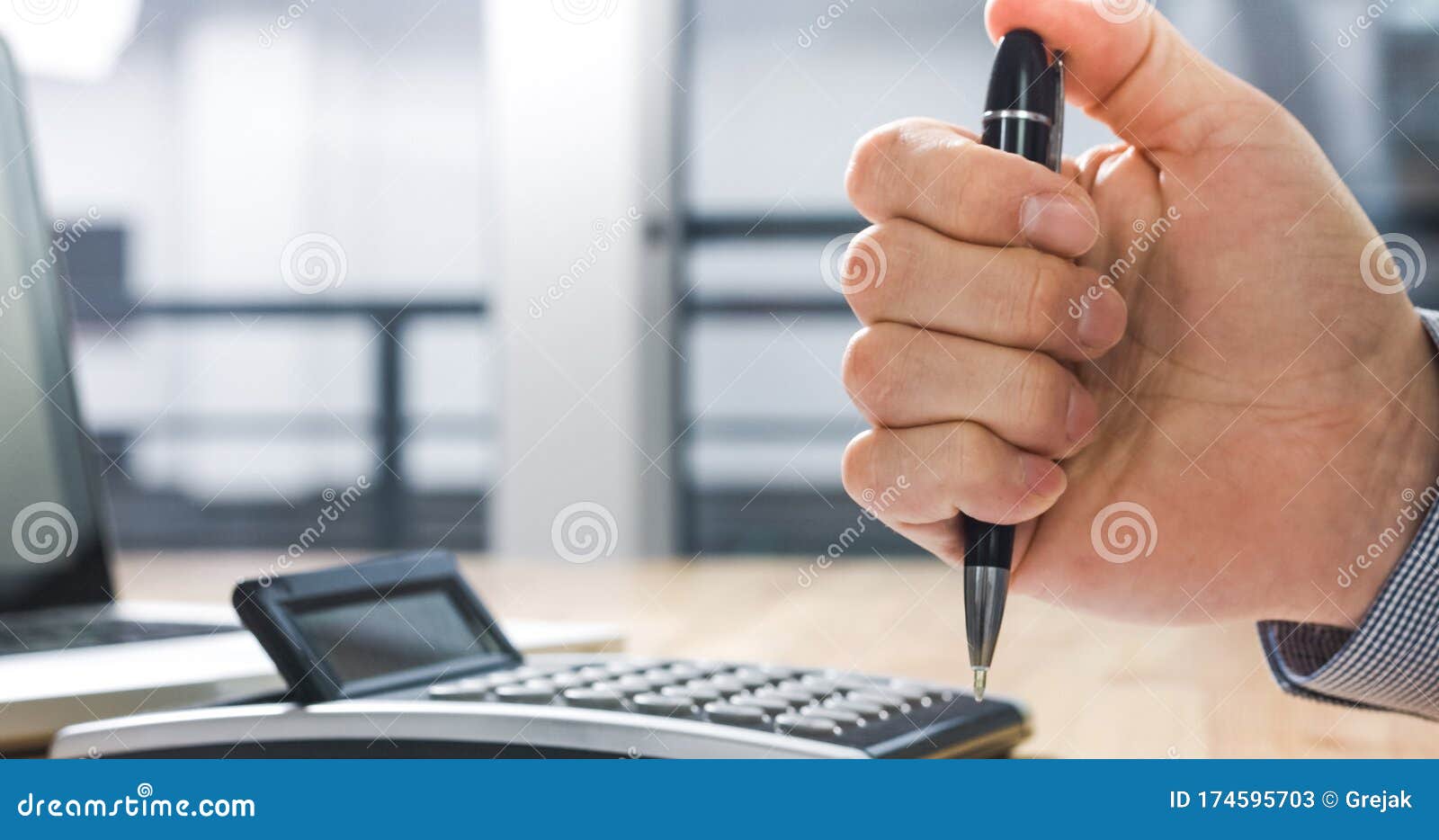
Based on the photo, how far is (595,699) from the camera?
1.41 ft

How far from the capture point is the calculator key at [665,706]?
42 cm

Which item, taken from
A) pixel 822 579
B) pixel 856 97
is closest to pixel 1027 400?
pixel 822 579

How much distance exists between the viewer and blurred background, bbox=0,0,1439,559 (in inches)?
104

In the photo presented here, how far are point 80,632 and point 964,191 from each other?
47 centimetres
